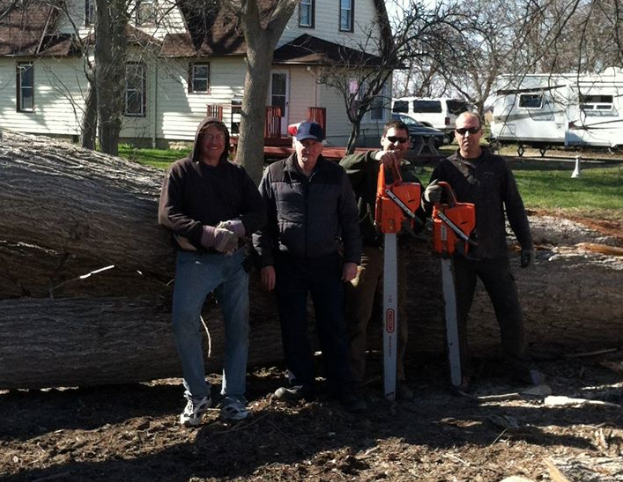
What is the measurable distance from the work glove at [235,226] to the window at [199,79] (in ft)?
80.7

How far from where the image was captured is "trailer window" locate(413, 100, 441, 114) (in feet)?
127

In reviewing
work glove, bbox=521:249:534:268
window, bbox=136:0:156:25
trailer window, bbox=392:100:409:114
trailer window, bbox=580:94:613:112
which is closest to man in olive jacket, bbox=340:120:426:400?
work glove, bbox=521:249:534:268

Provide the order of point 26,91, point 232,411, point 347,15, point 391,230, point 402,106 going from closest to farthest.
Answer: point 232,411, point 391,230, point 347,15, point 26,91, point 402,106

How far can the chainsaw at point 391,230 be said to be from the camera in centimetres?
549

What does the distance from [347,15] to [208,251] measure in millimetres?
27025

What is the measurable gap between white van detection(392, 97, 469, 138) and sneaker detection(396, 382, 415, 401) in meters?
32.7

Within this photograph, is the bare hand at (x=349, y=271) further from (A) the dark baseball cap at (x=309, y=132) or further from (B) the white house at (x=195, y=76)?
(B) the white house at (x=195, y=76)

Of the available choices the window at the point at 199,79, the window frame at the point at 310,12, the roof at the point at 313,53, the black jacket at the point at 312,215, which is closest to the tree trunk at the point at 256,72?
the black jacket at the point at 312,215

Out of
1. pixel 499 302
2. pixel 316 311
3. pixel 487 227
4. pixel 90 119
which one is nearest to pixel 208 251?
pixel 316 311

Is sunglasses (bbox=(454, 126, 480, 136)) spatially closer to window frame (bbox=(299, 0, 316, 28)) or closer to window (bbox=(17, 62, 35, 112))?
window frame (bbox=(299, 0, 316, 28))

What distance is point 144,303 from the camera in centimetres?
589

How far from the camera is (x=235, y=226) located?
502 cm

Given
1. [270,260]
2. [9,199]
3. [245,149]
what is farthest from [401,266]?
[245,149]

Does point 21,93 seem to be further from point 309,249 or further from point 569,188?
point 309,249
